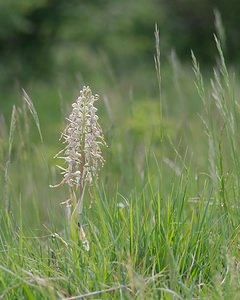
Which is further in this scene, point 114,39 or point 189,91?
point 114,39

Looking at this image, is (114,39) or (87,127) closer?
(87,127)

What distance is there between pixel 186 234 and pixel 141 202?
32 centimetres

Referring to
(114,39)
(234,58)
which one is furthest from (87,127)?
(234,58)

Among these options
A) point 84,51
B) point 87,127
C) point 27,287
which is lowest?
point 27,287

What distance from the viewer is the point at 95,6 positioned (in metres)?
12.0

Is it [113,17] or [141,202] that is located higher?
[113,17]

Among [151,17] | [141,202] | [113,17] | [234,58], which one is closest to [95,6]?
[113,17]

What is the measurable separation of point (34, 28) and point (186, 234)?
355 inches

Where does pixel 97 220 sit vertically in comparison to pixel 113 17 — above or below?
below

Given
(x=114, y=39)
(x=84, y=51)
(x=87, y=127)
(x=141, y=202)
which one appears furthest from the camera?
(x=114, y=39)

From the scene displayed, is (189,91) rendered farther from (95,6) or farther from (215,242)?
(215,242)

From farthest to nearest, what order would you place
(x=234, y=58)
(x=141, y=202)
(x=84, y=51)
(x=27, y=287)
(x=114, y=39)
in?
Result: (x=234, y=58), (x=114, y=39), (x=84, y=51), (x=141, y=202), (x=27, y=287)

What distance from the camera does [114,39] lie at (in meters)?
14.3

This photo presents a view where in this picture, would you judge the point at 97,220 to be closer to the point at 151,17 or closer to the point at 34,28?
the point at 34,28
